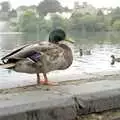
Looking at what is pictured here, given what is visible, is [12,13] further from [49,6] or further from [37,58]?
[37,58]

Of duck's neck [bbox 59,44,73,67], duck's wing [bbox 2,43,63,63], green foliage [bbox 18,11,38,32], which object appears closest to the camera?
duck's wing [bbox 2,43,63,63]

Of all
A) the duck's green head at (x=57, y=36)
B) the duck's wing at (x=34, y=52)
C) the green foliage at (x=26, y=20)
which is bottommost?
the green foliage at (x=26, y=20)

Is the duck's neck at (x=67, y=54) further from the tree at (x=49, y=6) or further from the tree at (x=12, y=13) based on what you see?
the tree at (x=49, y=6)

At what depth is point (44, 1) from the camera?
14700 centimetres

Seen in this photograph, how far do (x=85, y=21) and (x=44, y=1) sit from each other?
30283 mm

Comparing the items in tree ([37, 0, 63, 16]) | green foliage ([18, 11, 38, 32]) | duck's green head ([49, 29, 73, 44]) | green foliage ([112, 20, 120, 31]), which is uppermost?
duck's green head ([49, 29, 73, 44])

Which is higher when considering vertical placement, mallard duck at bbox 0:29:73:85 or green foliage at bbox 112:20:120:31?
mallard duck at bbox 0:29:73:85

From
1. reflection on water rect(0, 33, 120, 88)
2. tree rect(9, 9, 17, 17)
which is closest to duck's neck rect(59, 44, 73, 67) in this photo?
reflection on water rect(0, 33, 120, 88)

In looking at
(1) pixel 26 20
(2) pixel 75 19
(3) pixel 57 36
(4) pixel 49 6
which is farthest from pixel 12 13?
(3) pixel 57 36

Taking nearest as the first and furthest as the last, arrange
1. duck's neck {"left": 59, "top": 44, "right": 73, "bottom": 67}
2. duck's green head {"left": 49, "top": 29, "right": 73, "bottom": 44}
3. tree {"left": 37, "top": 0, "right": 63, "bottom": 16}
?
duck's neck {"left": 59, "top": 44, "right": 73, "bottom": 67} → duck's green head {"left": 49, "top": 29, "right": 73, "bottom": 44} → tree {"left": 37, "top": 0, "right": 63, "bottom": 16}

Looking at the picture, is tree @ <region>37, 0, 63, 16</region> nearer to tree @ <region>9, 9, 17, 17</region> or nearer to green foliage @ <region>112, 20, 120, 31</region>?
tree @ <region>9, 9, 17, 17</region>

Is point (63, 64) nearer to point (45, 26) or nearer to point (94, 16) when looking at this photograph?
point (45, 26)

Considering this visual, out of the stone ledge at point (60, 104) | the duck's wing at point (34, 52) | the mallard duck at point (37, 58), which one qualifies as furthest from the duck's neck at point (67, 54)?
the stone ledge at point (60, 104)

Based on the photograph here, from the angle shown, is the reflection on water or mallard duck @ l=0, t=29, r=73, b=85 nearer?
mallard duck @ l=0, t=29, r=73, b=85
